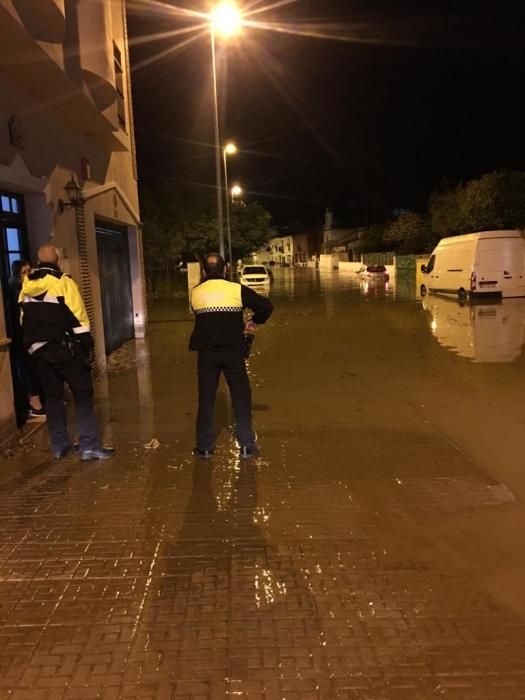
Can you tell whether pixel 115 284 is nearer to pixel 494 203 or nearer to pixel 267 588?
pixel 267 588

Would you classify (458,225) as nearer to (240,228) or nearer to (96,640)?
(240,228)

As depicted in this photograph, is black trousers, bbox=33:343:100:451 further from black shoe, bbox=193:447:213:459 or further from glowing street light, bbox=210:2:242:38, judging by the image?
glowing street light, bbox=210:2:242:38

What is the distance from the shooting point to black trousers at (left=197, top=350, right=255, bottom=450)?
17.5 feet

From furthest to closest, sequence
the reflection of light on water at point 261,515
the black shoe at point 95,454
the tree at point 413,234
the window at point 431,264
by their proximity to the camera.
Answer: the tree at point 413,234 < the window at point 431,264 < the black shoe at point 95,454 < the reflection of light on water at point 261,515

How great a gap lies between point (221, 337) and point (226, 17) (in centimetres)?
1158

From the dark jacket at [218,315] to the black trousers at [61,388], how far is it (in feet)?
3.40

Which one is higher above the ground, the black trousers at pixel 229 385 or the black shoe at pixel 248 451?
the black trousers at pixel 229 385

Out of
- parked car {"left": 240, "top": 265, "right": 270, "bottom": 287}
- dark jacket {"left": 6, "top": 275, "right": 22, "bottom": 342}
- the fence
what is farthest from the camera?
the fence

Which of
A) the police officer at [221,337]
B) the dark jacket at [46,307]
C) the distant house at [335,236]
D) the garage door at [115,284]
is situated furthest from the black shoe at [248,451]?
the distant house at [335,236]

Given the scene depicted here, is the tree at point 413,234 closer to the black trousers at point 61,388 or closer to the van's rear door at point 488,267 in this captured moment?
the van's rear door at point 488,267

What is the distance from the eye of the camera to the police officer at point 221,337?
5277 mm

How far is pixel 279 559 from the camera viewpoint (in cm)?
377

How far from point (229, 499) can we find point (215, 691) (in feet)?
6.79

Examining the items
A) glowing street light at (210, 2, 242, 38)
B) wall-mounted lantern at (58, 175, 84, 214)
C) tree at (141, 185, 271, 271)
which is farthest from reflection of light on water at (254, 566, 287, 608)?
tree at (141, 185, 271, 271)
